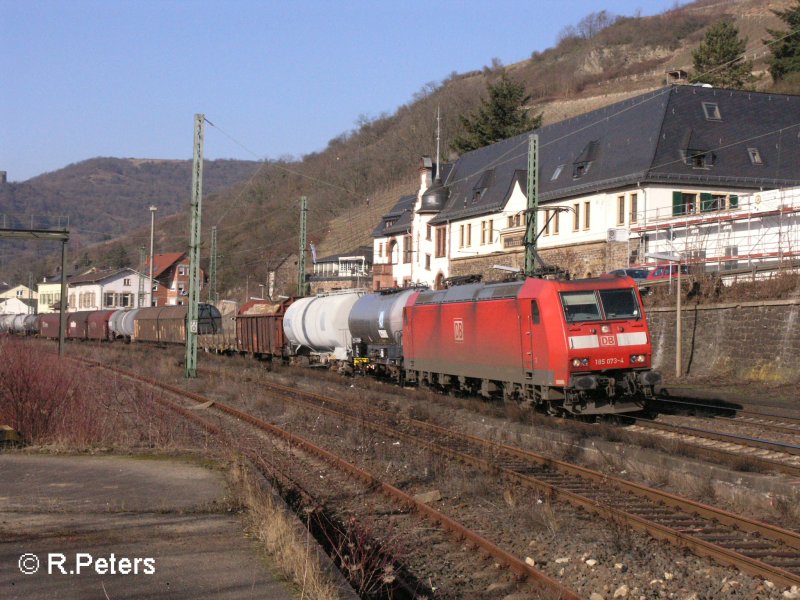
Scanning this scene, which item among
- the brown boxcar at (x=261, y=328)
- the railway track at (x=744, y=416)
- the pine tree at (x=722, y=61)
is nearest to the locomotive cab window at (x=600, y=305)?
the railway track at (x=744, y=416)

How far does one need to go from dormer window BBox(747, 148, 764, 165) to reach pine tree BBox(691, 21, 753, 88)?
3084cm

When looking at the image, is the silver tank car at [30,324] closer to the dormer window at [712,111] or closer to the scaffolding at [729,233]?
the scaffolding at [729,233]

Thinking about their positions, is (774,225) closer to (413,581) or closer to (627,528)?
(627,528)

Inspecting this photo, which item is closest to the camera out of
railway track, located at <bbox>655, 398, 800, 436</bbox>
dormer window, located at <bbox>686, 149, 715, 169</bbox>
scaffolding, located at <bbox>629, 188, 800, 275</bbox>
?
railway track, located at <bbox>655, 398, 800, 436</bbox>

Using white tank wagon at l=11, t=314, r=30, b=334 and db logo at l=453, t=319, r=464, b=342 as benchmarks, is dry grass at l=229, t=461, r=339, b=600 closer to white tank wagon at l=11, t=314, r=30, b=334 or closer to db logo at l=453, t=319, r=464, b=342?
db logo at l=453, t=319, r=464, b=342

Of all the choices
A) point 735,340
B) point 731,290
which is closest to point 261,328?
point 731,290

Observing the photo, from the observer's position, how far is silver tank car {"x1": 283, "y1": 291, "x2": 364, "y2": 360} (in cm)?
3366

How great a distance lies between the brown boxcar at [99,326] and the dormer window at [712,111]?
1760 inches

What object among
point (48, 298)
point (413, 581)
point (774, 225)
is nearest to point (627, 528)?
point (413, 581)

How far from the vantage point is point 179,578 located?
292 inches

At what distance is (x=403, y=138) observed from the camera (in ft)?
418

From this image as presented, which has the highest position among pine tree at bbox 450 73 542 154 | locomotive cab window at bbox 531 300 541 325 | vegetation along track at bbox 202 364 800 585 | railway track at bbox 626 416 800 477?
pine tree at bbox 450 73 542 154
